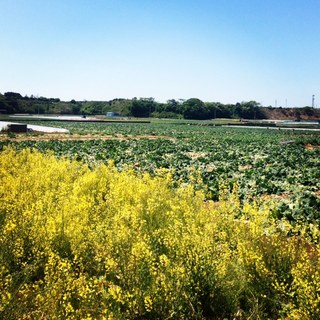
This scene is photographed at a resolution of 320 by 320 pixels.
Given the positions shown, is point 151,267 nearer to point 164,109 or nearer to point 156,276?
point 156,276

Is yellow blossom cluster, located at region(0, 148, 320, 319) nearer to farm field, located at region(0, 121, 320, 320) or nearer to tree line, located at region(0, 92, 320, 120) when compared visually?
farm field, located at region(0, 121, 320, 320)

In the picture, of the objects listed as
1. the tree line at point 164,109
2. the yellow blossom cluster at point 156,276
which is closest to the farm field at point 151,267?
the yellow blossom cluster at point 156,276

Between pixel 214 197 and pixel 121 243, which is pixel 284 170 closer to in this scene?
pixel 214 197

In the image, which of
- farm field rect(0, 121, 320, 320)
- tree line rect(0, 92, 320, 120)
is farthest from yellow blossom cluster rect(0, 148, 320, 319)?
tree line rect(0, 92, 320, 120)

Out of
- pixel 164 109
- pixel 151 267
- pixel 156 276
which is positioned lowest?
pixel 156 276

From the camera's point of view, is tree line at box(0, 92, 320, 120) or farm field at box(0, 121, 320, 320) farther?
tree line at box(0, 92, 320, 120)

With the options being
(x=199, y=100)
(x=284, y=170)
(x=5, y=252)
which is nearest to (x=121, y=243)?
(x=5, y=252)

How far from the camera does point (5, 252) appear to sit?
5.35 metres

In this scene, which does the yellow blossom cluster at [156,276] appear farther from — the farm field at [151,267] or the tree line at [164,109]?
the tree line at [164,109]

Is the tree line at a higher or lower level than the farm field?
higher

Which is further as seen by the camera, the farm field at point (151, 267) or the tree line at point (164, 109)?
the tree line at point (164, 109)

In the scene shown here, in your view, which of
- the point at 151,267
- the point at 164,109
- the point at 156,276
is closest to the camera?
the point at 151,267

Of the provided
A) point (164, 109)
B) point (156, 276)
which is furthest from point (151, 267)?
point (164, 109)

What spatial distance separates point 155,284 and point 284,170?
48.6 feet
